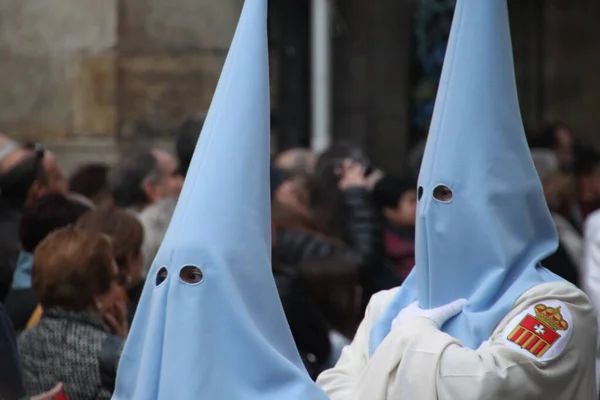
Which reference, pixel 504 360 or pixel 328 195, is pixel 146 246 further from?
pixel 504 360

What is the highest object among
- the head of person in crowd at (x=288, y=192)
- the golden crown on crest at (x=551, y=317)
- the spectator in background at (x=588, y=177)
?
the golden crown on crest at (x=551, y=317)

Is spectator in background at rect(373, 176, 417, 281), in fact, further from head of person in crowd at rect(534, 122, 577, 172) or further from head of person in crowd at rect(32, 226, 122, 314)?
head of person in crowd at rect(534, 122, 577, 172)

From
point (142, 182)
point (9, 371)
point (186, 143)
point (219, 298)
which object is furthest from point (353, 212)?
point (219, 298)

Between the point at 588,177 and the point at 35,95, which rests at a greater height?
the point at 35,95

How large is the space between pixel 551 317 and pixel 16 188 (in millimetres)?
2911

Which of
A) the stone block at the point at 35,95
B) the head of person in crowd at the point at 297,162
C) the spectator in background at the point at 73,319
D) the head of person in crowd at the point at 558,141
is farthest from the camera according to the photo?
the stone block at the point at 35,95

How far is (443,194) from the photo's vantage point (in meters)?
4.18

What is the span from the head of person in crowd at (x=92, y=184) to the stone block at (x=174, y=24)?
2.23 meters

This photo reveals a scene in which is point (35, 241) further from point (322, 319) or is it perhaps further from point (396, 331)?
point (396, 331)

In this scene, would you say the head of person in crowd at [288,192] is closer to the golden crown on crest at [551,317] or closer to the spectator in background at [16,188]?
the spectator in background at [16,188]

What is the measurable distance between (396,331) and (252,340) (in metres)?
0.54

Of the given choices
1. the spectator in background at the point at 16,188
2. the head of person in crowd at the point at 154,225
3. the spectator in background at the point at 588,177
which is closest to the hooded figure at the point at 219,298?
the spectator in background at the point at 16,188

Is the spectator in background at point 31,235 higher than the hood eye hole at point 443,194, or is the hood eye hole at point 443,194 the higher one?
the hood eye hole at point 443,194

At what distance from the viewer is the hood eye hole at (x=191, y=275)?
3.60 m
